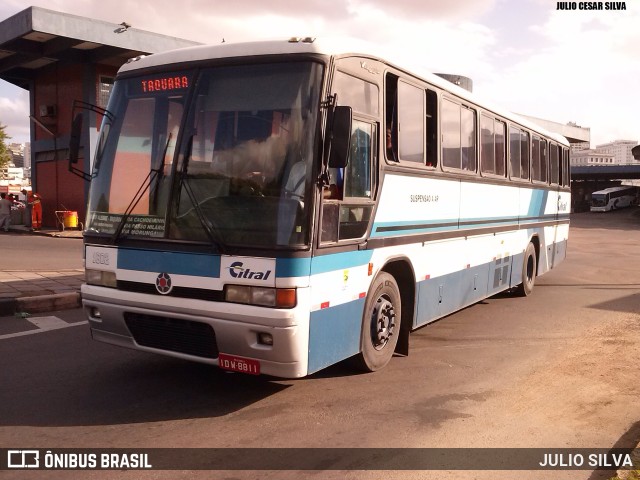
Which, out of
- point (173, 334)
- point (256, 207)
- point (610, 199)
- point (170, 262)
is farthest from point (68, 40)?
point (610, 199)

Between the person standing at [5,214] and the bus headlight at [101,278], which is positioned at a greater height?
the person standing at [5,214]

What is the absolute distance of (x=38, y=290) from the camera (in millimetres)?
9688

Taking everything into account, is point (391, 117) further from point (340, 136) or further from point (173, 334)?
point (173, 334)

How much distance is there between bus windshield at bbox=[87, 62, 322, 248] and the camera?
4699mm

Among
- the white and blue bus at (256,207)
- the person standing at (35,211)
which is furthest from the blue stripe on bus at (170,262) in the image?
the person standing at (35,211)

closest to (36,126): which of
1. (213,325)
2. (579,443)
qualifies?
(213,325)

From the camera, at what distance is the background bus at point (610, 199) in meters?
64.5

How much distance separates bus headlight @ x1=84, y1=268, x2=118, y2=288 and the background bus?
6713 centimetres

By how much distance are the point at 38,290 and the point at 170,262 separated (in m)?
5.82

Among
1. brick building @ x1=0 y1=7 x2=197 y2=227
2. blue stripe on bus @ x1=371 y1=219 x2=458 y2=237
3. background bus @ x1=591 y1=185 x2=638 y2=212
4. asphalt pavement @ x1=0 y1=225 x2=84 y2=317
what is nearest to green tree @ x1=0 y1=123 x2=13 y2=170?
brick building @ x1=0 y1=7 x2=197 y2=227

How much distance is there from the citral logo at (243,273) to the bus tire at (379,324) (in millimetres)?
1387

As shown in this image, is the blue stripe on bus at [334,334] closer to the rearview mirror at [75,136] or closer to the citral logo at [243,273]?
the citral logo at [243,273]

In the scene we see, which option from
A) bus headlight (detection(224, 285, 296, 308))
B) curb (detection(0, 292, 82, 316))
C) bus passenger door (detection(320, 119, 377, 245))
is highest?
bus passenger door (detection(320, 119, 377, 245))

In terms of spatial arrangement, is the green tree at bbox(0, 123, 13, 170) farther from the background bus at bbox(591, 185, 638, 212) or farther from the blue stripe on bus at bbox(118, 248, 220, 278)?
the background bus at bbox(591, 185, 638, 212)
